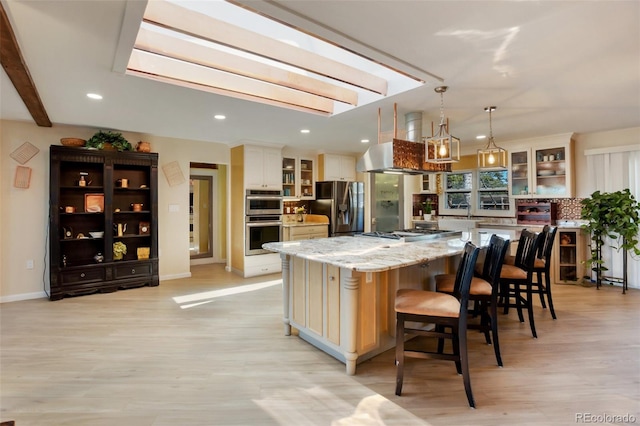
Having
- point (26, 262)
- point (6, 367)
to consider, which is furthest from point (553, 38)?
point (26, 262)

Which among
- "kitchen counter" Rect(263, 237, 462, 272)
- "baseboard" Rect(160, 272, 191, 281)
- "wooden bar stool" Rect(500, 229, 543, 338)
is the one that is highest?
"kitchen counter" Rect(263, 237, 462, 272)

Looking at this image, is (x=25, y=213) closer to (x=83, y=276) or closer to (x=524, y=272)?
(x=83, y=276)

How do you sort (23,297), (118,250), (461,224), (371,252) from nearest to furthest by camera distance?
(371,252)
(23,297)
(118,250)
(461,224)

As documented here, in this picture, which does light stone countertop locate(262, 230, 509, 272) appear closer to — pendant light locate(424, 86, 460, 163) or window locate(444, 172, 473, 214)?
pendant light locate(424, 86, 460, 163)

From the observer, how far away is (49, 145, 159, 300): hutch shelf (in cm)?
425

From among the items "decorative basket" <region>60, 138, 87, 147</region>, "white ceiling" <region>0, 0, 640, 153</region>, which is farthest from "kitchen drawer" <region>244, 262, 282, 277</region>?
"decorative basket" <region>60, 138, 87, 147</region>

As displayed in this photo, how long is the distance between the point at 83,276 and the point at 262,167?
10.2 ft

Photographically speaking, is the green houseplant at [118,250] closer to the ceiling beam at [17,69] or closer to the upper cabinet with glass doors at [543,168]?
the ceiling beam at [17,69]

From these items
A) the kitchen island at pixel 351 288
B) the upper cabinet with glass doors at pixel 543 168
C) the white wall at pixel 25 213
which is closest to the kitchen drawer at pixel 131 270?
the white wall at pixel 25 213

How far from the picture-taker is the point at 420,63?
2477mm

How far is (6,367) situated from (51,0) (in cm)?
264

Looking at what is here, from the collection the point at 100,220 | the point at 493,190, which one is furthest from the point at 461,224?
the point at 100,220

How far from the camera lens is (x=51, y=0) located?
171cm

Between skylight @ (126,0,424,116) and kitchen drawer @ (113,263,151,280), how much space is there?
314cm
